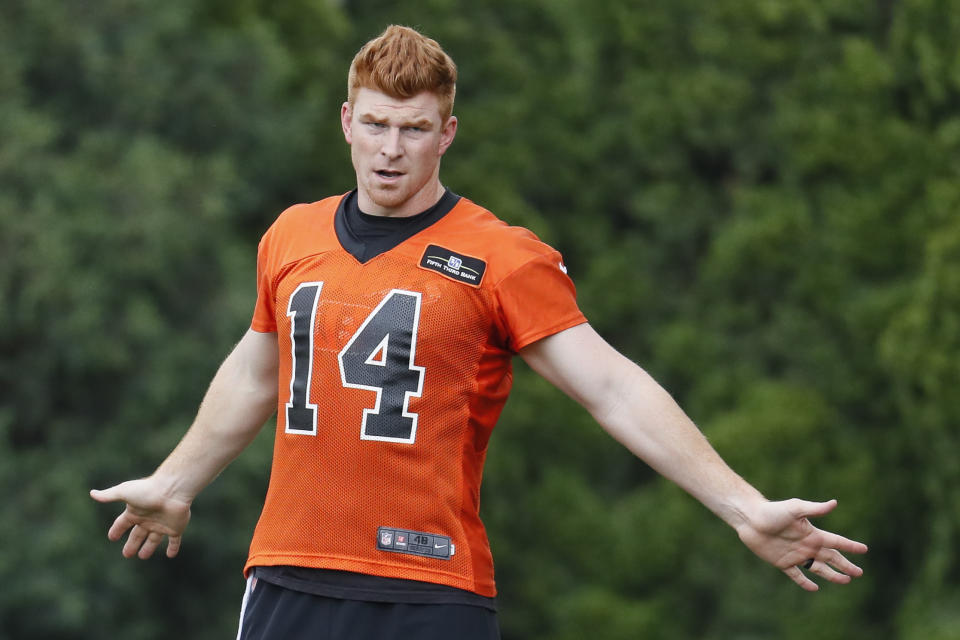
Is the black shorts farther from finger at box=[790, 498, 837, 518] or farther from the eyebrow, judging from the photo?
the eyebrow

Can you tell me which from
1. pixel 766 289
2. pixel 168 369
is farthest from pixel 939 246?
pixel 168 369

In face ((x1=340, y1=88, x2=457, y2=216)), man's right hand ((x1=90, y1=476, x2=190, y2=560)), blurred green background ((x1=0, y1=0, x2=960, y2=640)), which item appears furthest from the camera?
blurred green background ((x1=0, y1=0, x2=960, y2=640))

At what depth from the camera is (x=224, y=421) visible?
3549 millimetres

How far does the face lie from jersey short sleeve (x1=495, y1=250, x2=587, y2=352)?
0.97 feet

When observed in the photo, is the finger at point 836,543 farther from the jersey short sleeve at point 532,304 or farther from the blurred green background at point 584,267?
the blurred green background at point 584,267

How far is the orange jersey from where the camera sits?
3.09 m

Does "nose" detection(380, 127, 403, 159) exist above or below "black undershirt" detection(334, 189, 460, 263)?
above

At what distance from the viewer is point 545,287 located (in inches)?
124

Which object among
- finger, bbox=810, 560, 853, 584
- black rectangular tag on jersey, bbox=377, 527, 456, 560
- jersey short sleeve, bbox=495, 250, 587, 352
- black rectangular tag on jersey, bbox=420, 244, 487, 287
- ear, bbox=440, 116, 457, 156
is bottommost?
finger, bbox=810, 560, 853, 584

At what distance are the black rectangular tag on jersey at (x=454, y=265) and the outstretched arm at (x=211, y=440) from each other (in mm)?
542

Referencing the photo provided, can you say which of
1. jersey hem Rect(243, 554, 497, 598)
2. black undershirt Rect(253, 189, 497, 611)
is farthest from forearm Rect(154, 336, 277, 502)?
jersey hem Rect(243, 554, 497, 598)

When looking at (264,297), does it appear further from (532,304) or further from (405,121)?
(532,304)

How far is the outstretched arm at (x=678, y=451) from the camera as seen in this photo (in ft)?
9.95

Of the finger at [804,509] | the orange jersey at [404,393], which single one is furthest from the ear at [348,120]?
the finger at [804,509]
